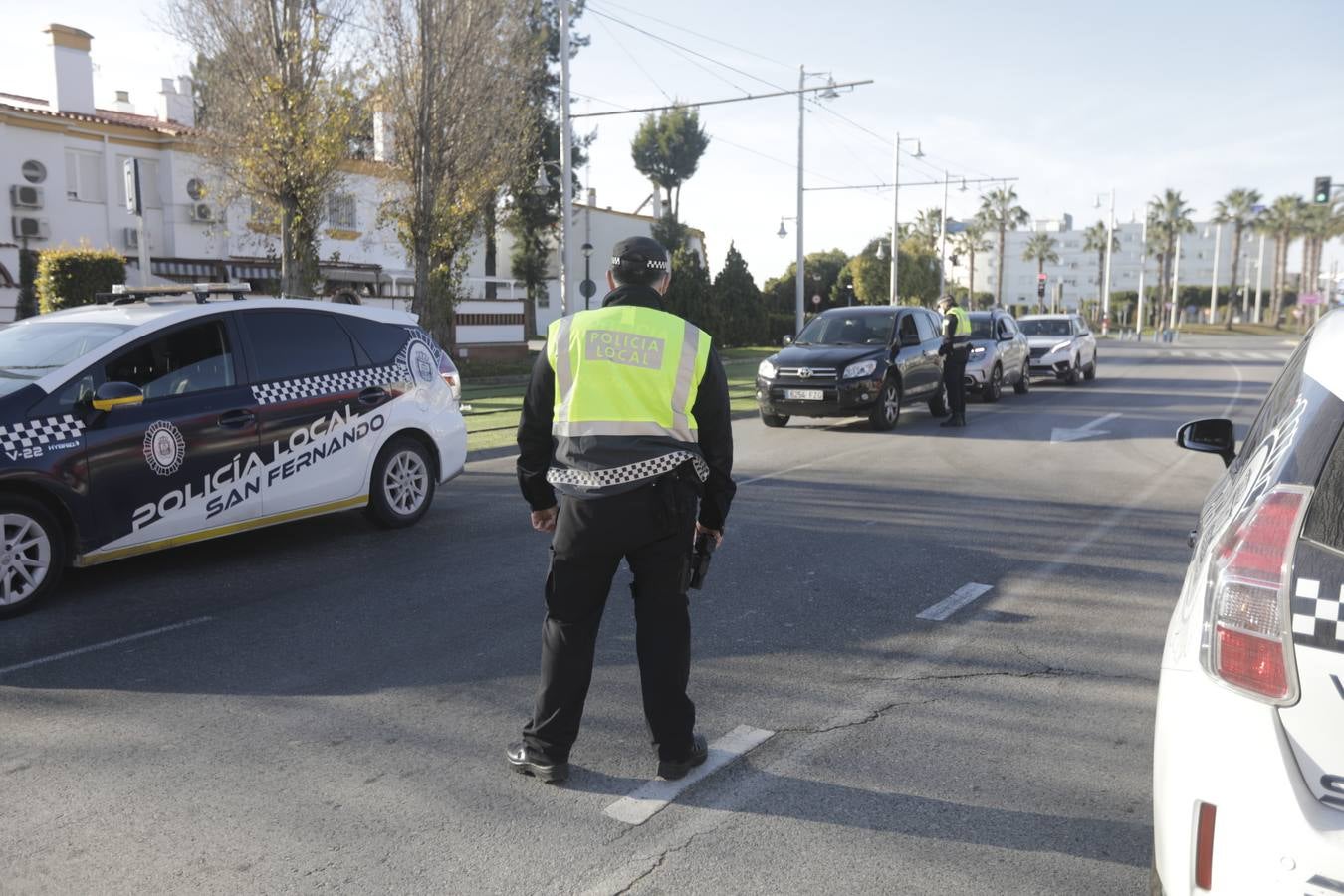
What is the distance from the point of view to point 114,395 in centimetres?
612

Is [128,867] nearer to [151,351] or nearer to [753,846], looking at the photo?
[753,846]

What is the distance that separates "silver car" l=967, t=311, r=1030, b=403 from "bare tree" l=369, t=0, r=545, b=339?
10.1 metres

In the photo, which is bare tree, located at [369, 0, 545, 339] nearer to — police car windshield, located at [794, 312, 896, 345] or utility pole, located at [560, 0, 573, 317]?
utility pole, located at [560, 0, 573, 317]

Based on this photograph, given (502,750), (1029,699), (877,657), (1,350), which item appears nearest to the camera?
(502,750)

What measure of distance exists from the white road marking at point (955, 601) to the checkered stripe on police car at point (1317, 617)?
12.1ft

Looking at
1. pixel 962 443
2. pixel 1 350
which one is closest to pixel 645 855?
pixel 1 350

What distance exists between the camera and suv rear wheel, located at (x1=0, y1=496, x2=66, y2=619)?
5762 millimetres

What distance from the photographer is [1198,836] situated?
2.21m

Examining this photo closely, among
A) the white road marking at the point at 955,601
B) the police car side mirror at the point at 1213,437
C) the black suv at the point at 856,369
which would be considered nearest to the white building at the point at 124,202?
the black suv at the point at 856,369

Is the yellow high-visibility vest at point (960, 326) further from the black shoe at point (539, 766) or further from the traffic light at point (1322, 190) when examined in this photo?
the traffic light at point (1322, 190)

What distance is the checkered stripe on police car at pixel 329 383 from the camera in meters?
7.11

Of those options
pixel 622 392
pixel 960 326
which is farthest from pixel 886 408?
pixel 622 392

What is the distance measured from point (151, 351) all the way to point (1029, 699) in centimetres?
541

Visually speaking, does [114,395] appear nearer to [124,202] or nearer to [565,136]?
[565,136]
